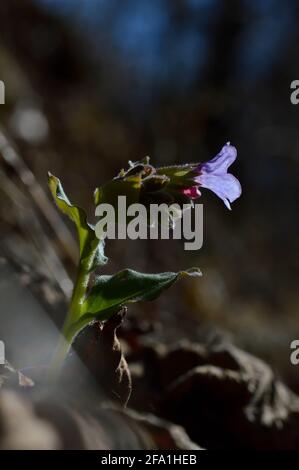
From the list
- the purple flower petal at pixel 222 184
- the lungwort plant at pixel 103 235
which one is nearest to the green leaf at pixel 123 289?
the lungwort plant at pixel 103 235

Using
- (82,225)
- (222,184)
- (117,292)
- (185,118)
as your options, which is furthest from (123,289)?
(185,118)

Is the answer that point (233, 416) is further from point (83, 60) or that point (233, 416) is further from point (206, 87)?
point (206, 87)

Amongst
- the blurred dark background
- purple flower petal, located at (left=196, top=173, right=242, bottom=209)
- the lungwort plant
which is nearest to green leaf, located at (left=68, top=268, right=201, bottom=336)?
the lungwort plant

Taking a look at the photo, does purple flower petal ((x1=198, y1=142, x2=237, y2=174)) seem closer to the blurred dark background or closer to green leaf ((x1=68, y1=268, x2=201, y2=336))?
green leaf ((x1=68, y1=268, x2=201, y2=336))

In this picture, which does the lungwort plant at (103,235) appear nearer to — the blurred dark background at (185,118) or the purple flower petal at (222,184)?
the purple flower petal at (222,184)

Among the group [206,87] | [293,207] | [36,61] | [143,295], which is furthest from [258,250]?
[143,295]

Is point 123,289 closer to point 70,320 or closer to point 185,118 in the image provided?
point 70,320
